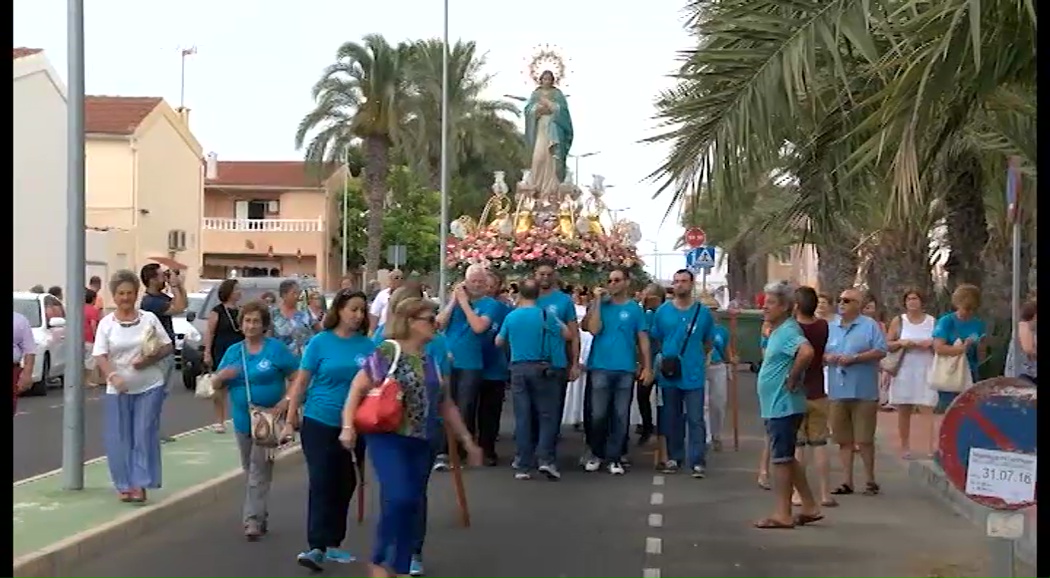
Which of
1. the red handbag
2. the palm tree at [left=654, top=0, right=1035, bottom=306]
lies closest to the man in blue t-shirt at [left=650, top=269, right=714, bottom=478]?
the palm tree at [left=654, top=0, right=1035, bottom=306]

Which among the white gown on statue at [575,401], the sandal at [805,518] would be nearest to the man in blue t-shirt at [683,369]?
the white gown on statue at [575,401]

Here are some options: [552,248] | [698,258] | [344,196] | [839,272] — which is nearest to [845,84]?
[552,248]

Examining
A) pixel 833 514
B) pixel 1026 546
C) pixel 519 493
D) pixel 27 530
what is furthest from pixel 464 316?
pixel 27 530

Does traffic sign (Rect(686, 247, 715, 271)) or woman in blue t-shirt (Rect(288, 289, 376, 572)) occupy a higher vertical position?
traffic sign (Rect(686, 247, 715, 271))

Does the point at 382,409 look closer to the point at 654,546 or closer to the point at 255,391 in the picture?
the point at 255,391

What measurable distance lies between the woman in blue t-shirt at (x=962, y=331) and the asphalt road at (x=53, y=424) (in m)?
6.68

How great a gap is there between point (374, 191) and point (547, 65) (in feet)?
25.4

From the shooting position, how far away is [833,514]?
10.8m

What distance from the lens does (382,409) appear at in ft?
23.6

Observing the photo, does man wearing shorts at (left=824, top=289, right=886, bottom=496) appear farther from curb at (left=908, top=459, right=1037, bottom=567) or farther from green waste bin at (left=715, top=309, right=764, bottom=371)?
green waste bin at (left=715, top=309, right=764, bottom=371)

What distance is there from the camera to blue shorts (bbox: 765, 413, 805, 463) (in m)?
9.78

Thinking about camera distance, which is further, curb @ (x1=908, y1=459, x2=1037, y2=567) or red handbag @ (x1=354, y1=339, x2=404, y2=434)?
red handbag @ (x1=354, y1=339, x2=404, y2=434)

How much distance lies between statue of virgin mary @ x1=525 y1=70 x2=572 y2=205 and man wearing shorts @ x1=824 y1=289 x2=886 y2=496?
9170 millimetres

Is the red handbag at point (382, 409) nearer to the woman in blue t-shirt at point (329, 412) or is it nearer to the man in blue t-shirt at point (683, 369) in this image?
the woman in blue t-shirt at point (329, 412)
